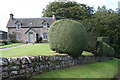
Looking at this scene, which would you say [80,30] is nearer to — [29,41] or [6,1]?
[6,1]

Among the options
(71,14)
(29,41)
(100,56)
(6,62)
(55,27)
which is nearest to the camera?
(6,62)

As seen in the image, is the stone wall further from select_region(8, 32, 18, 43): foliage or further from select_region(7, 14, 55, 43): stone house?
select_region(8, 32, 18, 43): foliage

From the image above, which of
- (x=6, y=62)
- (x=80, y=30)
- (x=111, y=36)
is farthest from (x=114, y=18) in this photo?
(x=6, y=62)

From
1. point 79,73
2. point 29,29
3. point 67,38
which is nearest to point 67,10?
point 29,29

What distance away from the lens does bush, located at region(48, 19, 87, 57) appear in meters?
9.07

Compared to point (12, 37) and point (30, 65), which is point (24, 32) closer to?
point (12, 37)

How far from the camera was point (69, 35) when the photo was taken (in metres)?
9.17

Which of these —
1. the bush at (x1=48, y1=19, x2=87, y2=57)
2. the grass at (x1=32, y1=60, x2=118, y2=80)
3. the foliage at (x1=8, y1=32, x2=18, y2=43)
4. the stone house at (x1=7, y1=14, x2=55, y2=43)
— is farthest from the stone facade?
the grass at (x1=32, y1=60, x2=118, y2=80)

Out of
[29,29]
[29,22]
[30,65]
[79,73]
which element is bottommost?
[79,73]

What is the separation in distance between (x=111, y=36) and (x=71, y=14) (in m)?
18.1

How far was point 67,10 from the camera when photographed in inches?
1535

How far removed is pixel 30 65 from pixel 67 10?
34.8m

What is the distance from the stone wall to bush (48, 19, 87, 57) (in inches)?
27.1

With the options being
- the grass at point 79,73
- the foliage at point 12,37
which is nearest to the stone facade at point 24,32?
the foliage at point 12,37
